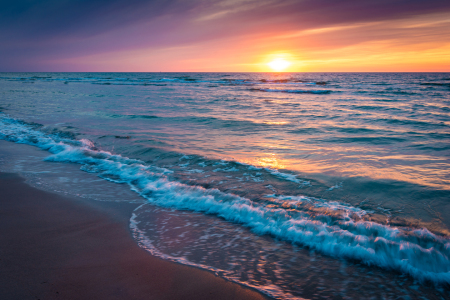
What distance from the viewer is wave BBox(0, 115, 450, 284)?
9.69ft

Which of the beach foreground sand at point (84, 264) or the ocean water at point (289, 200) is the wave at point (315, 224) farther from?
the beach foreground sand at point (84, 264)

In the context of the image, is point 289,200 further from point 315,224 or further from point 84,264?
point 84,264

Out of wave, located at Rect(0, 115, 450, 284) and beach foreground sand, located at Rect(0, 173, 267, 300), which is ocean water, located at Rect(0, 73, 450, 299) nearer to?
wave, located at Rect(0, 115, 450, 284)

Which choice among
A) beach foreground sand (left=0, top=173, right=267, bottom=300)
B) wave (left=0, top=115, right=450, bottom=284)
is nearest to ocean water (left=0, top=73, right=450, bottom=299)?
wave (left=0, top=115, right=450, bottom=284)

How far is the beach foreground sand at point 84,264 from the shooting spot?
2.41m

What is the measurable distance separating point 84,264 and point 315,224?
118 inches

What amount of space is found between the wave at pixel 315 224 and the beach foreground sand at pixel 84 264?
1.16 meters

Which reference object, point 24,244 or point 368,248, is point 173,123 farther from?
point 368,248

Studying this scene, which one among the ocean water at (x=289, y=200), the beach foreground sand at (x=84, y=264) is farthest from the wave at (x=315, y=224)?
the beach foreground sand at (x=84, y=264)

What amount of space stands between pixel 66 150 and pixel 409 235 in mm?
8217

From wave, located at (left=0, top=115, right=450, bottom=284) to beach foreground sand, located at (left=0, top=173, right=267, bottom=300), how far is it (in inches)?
45.6

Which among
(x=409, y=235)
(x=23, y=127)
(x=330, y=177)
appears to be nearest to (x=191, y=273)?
(x=409, y=235)

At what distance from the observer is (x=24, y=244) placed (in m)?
3.10

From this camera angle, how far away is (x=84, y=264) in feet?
9.12
